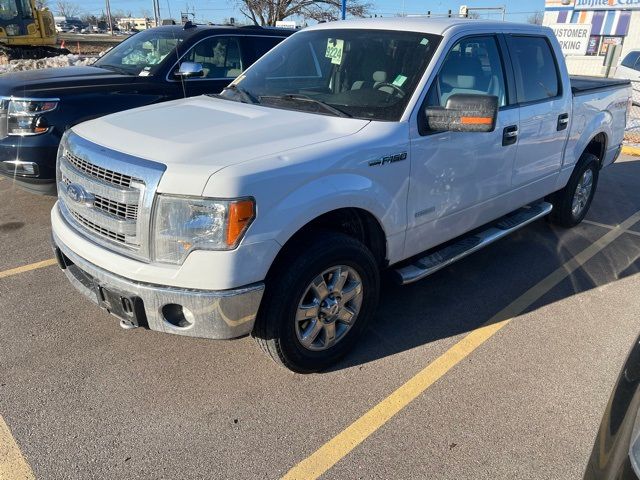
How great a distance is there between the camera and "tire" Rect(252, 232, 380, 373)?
2707 millimetres

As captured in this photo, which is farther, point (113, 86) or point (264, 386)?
point (113, 86)

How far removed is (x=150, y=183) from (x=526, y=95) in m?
3.16

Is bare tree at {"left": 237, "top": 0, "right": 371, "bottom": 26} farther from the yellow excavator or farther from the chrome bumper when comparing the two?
the chrome bumper

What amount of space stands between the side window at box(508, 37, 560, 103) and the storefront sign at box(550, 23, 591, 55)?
21022mm

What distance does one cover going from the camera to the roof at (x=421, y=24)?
3.58 meters

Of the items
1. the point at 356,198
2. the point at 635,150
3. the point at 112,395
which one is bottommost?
the point at 635,150

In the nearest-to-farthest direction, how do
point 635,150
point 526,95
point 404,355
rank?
A: point 404,355, point 526,95, point 635,150

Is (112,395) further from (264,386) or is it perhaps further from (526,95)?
(526,95)

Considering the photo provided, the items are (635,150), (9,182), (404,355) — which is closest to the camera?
(404,355)

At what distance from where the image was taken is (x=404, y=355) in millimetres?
3334

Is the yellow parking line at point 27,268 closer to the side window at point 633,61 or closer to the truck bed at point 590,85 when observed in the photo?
the truck bed at point 590,85

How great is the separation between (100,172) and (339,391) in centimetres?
176

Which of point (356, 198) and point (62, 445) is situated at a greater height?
point (356, 198)

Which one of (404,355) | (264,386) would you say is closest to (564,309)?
(404,355)
